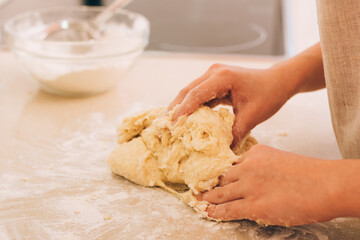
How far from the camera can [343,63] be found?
1086 mm

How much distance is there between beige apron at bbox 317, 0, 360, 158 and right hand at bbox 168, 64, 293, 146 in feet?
0.53

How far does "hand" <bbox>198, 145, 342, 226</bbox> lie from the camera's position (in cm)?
88

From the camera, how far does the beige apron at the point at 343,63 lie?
41.1 inches

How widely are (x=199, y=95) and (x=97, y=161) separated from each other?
0.38m

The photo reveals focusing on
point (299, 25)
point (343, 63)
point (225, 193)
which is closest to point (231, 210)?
point (225, 193)

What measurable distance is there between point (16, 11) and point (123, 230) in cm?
193

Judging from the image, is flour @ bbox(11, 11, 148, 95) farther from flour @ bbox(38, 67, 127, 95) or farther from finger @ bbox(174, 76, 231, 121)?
finger @ bbox(174, 76, 231, 121)

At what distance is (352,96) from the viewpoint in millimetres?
1115

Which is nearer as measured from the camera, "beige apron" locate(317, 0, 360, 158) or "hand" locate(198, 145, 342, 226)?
"hand" locate(198, 145, 342, 226)

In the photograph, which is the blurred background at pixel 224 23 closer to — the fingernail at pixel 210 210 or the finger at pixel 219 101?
the finger at pixel 219 101

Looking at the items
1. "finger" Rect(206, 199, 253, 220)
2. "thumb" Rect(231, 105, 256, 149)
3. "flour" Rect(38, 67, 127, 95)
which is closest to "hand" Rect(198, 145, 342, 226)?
"finger" Rect(206, 199, 253, 220)

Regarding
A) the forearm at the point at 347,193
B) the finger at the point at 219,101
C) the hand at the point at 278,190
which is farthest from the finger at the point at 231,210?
the finger at the point at 219,101

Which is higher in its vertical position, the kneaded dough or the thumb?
the thumb

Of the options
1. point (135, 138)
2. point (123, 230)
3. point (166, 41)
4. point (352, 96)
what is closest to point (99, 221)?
point (123, 230)
